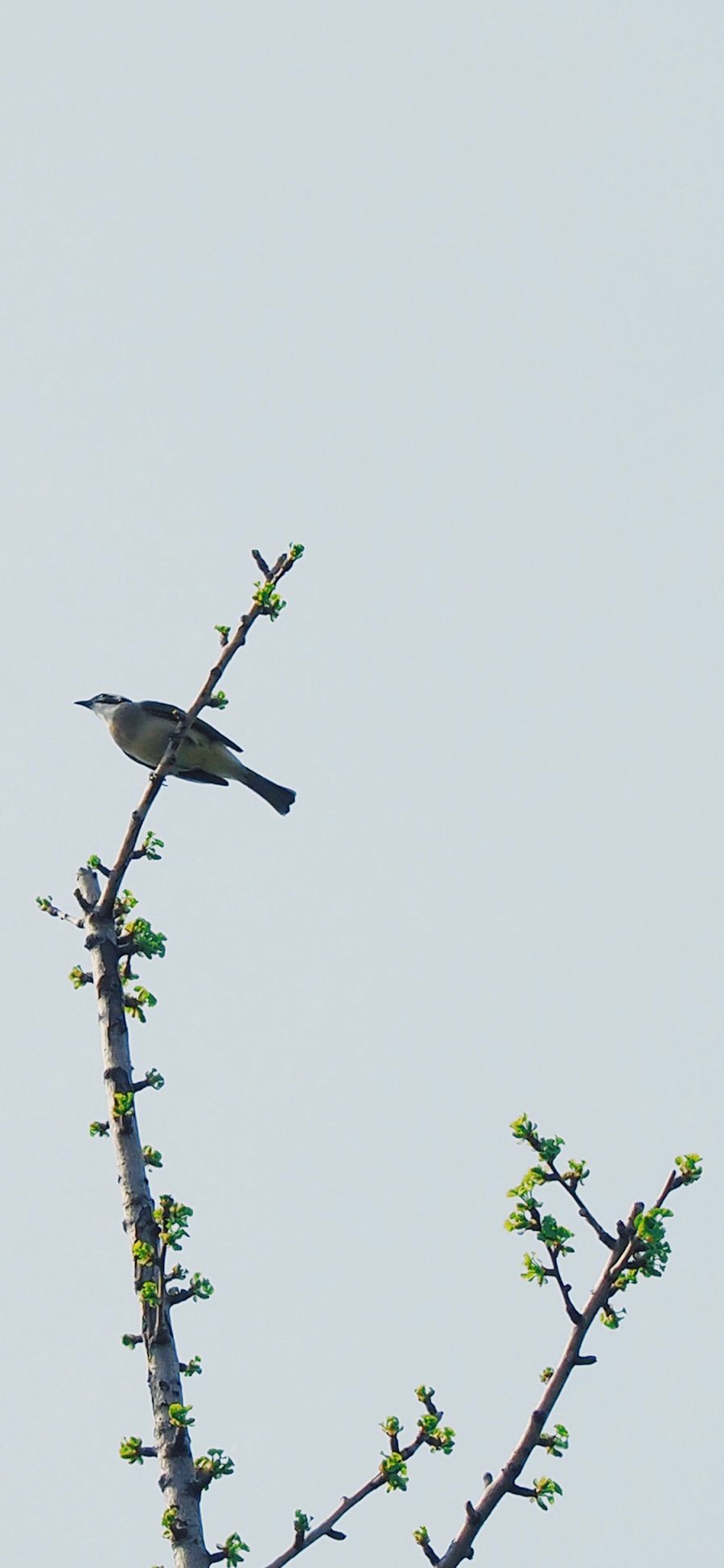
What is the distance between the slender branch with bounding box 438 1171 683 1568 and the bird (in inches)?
318

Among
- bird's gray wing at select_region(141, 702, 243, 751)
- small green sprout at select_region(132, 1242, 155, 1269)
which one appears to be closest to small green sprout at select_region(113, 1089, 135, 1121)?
small green sprout at select_region(132, 1242, 155, 1269)

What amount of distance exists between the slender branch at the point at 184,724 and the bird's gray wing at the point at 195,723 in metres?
5.16

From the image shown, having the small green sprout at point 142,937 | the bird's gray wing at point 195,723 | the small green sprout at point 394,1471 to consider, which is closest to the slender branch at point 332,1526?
the small green sprout at point 394,1471

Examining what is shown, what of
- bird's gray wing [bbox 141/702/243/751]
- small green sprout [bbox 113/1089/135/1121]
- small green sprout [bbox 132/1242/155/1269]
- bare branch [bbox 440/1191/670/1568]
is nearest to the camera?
bare branch [bbox 440/1191/670/1568]

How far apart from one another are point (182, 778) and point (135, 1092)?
7039mm

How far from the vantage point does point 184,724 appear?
872 cm

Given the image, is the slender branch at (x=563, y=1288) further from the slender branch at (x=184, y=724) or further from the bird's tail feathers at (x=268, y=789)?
the bird's tail feathers at (x=268, y=789)

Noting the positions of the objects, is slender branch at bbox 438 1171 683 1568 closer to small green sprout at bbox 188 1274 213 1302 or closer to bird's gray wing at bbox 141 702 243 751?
small green sprout at bbox 188 1274 213 1302

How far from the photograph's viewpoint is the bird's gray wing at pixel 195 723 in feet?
46.1

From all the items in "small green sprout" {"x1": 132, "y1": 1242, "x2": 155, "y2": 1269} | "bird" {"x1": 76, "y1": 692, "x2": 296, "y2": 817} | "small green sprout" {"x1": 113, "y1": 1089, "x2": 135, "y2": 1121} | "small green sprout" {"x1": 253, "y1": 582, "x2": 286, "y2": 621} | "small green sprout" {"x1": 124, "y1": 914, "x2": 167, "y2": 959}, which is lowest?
"small green sprout" {"x1": 132, "y1": 1242, "x2": 155, "y2": 1269}

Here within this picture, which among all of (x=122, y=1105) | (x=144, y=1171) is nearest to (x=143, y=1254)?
(x=144, y=1171)

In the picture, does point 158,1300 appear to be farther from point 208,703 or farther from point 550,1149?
point 208,703

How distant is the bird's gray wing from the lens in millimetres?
14039

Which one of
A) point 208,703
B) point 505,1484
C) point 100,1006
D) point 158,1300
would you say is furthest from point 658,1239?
point 208,703
